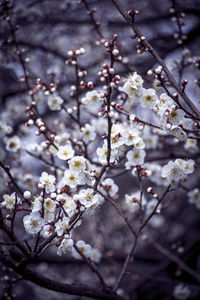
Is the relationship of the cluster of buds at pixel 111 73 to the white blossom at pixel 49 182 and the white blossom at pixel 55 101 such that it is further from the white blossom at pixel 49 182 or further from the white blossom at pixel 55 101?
the white blossom at pixel 49 182

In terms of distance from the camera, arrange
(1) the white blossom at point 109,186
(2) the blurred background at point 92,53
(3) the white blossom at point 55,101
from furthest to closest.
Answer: (2) the blurred background at point 92,53
(3) the white blossom at point 55,101
(1) the white blossom at point 109,186

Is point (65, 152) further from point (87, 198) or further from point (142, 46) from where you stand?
point (142, 46)

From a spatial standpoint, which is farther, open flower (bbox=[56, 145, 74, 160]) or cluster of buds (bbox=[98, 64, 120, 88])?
open flower (bbox=[56, 145, 74, 160])

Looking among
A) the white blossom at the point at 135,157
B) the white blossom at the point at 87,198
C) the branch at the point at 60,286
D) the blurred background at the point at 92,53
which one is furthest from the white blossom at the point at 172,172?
the blurred background at the point at 92,53

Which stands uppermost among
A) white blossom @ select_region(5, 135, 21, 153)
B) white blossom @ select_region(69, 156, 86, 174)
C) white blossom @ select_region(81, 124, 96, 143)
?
white blossom @ select_region(5, 135, 21, 153)

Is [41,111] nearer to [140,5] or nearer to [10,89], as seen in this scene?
[10,89]

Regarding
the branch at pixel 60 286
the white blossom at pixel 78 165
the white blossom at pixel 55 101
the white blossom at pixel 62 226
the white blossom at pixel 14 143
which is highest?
the white blossom at pixel 55 101

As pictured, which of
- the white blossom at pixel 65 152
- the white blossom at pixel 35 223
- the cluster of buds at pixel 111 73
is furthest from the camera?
the white blossom at pixel 65 152

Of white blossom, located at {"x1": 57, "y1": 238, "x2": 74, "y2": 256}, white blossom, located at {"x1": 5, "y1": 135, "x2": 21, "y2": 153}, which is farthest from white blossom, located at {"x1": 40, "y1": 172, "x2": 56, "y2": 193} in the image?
white blossom, located at {"x1": 5, "y1": 135, "x2": 21, "y2": 153}

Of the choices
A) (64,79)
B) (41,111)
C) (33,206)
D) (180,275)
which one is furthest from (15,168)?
(180,275)

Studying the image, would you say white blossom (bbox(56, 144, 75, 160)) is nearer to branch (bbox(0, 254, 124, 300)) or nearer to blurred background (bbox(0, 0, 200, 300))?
branch (bbox(0, 254, 124, 300))

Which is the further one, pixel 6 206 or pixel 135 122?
pixel 135 122
